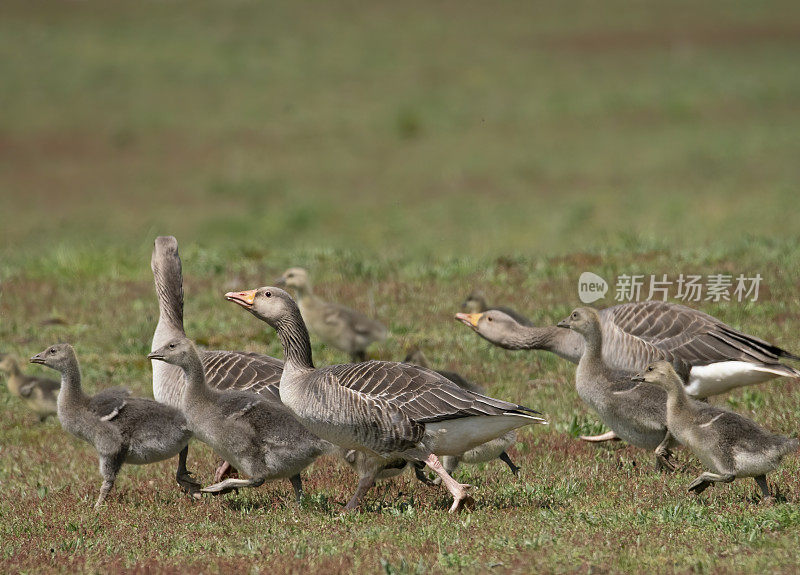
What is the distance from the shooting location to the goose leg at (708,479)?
8.76 meters

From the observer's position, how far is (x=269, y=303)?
962 cm

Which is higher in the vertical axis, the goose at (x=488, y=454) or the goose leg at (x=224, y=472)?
the goose at (x=488, y=454)

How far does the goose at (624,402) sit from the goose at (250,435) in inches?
106

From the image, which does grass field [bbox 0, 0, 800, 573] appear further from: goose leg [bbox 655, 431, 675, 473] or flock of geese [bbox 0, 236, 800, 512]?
flock of geese [bbox 0, 236, 800, 512]

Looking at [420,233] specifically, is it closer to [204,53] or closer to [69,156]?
[69,156]

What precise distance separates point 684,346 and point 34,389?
306 inches

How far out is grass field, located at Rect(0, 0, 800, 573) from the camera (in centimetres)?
823

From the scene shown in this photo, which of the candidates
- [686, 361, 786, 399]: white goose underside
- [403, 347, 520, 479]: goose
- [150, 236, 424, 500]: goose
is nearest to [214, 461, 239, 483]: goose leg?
[150, 236, 424, 500]: goose

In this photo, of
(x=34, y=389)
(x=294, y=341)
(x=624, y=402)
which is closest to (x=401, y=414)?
(x=294, y=341)

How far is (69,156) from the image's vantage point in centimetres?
4584

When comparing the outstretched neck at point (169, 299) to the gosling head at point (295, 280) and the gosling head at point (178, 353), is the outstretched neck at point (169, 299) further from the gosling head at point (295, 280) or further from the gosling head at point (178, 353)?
the gosling head at point (295, 280)

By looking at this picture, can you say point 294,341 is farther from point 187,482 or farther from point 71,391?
point 71,391

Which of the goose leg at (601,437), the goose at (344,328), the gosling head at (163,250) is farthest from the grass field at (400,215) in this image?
the gosling head at (163,250)

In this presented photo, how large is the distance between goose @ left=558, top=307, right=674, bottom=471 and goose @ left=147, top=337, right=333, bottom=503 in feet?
8.85
